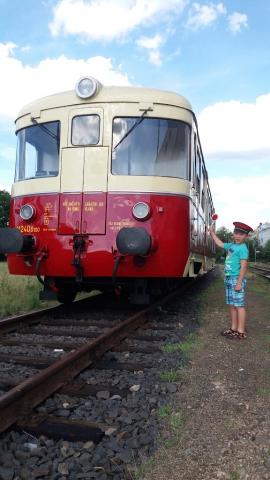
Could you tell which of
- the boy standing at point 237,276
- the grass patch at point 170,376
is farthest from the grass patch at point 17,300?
the grass patch at point 170,376

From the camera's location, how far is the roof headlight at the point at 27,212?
21.8 feet

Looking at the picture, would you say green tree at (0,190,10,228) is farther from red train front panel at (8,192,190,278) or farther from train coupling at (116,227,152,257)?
train coupling at (116,227,152,257)

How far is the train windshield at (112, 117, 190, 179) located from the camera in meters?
6.55

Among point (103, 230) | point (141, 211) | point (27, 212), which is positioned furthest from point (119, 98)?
point (27, 212)

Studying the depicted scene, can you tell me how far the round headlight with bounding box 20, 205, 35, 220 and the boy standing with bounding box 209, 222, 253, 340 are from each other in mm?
2749

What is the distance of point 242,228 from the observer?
19.9 feet

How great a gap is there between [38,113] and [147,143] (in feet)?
5.65

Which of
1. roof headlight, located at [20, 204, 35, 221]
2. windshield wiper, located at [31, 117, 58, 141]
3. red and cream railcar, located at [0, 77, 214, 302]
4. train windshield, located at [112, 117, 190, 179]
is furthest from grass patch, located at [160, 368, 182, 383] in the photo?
windshield wiper, located at [31, 117, 58, 141]

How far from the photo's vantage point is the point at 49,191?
21.8 ft

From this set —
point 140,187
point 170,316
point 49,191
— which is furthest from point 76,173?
point 170,316

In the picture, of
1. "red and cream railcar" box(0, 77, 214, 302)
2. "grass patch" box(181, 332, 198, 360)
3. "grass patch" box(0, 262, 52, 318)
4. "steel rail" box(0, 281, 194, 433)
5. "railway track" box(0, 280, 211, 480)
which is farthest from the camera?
"grass patch" box(0, 262, 52, 318)

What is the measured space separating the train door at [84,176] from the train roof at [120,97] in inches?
6.0

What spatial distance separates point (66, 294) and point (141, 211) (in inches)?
107

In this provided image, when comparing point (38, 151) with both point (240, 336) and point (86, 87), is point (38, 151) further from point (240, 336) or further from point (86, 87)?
point (240, 336)
